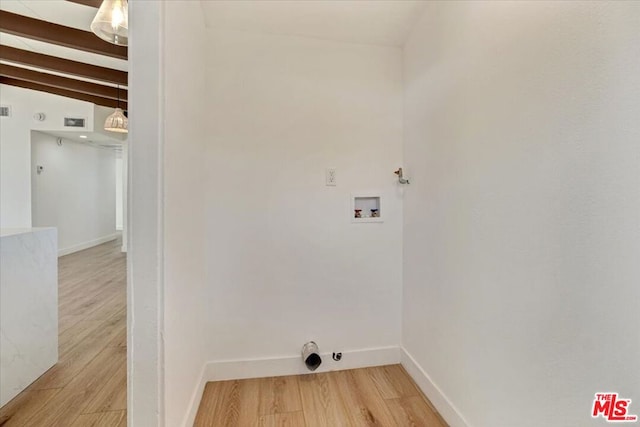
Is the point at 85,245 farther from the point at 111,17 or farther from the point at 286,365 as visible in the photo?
the point at 286,365

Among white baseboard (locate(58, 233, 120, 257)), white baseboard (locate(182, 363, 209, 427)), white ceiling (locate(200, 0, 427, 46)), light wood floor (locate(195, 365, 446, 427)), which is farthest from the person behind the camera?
white baseboard (locate(58, 233, 120, 257))

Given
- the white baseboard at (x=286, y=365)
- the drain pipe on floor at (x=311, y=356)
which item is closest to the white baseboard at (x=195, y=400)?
the white baseboard at (x=286, y=365)

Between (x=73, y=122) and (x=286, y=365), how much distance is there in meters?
5.52

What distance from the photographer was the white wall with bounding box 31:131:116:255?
5.00 metres

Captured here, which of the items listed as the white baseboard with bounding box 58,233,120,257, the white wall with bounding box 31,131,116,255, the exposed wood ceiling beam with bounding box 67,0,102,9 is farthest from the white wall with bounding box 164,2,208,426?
the white baseboard with bounding box 58,233,120,257

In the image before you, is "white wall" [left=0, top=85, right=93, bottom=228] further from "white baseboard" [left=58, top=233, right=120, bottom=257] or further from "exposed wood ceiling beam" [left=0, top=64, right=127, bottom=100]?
"white baseboard" [left=58, top=233, right=120, bottom=257]

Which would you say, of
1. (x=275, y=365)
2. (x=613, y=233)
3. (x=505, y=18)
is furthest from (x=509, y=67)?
(x=275, y=365)

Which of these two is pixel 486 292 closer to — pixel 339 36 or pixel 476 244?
pixel 476 244

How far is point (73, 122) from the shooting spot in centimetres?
476

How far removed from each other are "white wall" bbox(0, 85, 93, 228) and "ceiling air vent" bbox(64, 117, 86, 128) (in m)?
0.16

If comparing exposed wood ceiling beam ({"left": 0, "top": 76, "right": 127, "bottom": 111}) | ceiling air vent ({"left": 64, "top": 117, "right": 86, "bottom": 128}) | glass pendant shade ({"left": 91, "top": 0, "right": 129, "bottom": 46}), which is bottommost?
glass pendant shade ({"left": 91, "top": 0, "right": 129, "bottom": 46})

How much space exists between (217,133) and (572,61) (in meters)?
1.61

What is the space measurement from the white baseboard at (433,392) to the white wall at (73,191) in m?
6.23

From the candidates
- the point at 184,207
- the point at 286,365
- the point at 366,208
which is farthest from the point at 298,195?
the point at 286,365
